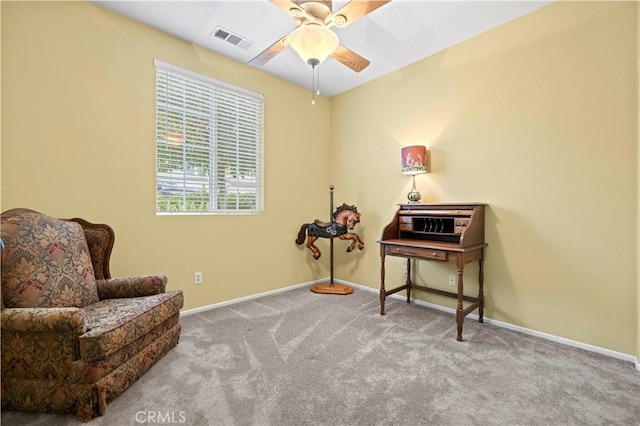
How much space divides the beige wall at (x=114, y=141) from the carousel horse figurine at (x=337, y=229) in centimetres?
43

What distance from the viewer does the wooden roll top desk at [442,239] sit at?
8.14 feet

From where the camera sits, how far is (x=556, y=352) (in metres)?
2.22

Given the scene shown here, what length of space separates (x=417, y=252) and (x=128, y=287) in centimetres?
241

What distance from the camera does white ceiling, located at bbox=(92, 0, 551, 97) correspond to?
2424 millimetres

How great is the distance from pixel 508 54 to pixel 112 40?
3524 millimetres

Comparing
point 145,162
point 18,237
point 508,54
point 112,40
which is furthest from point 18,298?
point 508,54

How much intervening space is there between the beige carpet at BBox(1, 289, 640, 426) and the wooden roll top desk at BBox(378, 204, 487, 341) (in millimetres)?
368

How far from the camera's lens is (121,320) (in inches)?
65.9

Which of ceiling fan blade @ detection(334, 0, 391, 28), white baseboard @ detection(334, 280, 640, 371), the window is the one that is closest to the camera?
ceiling fan blade @ detection(334, 0, 391, 28)

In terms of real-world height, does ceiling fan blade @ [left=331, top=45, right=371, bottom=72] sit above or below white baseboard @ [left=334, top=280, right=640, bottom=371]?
above

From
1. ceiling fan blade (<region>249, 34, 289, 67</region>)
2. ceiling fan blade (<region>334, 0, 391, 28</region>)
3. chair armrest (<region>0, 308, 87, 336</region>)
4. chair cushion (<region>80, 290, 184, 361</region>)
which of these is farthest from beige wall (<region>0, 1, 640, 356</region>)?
ceiling fan blade (<region>334, 0, 391, 28</region>)

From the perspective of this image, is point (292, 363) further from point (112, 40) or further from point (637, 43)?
point (637, 43)

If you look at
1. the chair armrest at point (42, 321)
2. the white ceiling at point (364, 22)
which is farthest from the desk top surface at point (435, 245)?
the chair armrest at point (42, 321)

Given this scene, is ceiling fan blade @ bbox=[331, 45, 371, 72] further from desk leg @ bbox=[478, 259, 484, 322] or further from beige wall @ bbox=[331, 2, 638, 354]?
desk leg @ bbox=[478, 259, 484, 322]
